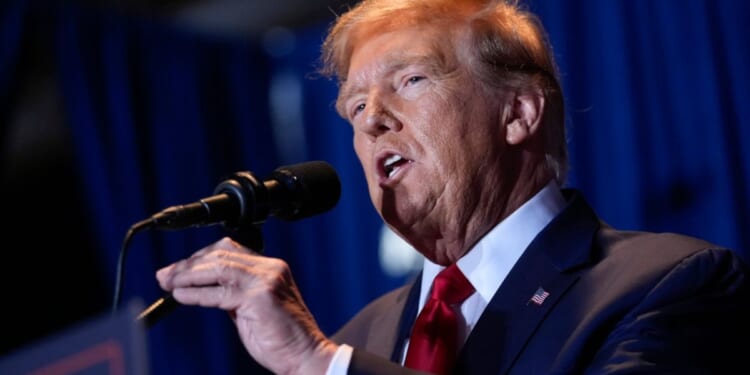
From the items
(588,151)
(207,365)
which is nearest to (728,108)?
(588,151)

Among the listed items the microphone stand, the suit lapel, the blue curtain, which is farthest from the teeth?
the blue curtain

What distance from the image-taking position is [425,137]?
2.15 m

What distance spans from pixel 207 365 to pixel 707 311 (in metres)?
2.67

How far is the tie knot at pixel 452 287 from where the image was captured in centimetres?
206

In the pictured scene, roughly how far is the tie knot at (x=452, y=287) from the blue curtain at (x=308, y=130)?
1.24m

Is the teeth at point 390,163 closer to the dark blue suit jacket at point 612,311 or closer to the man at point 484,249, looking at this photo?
the man at point 484,249

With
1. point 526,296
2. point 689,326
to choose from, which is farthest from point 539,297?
point 689,326

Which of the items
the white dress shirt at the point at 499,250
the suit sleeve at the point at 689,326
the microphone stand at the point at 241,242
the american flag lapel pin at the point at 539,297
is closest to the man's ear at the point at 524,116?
the white dress shirt at the point at 499,250

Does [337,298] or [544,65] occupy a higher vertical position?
[544,65]

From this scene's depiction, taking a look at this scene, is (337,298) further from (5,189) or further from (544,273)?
(544,273)

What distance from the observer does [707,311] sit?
5.68 feet

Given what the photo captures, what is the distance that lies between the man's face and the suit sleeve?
0.53 metres

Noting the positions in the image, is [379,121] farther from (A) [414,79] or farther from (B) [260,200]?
(B) [260,200]

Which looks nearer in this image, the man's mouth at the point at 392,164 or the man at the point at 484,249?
the man at the point at 484,249
